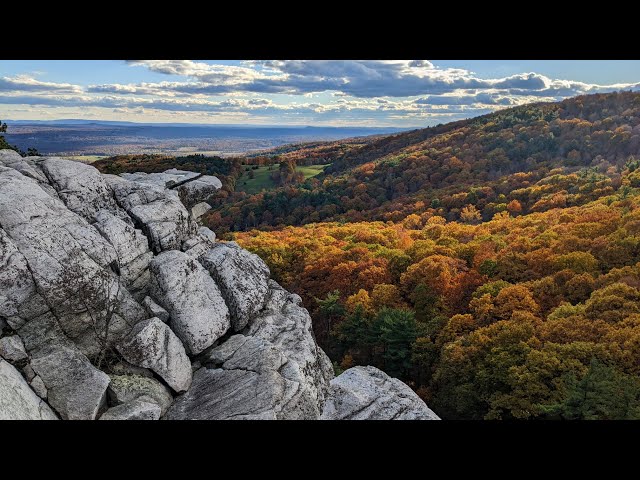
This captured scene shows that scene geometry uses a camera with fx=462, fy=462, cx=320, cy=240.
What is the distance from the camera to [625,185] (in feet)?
165

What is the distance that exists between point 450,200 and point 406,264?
36735mm

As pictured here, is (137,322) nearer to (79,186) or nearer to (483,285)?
(79,186)

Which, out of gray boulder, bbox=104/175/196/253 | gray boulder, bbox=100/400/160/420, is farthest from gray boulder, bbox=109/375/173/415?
gray boulder, bbox=104/175/196/253

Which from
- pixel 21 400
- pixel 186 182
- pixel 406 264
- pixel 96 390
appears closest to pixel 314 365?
pixel 96 390

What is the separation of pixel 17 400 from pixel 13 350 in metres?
1.43

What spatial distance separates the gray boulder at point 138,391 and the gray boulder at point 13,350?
5.68ft

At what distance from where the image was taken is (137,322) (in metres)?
11.0

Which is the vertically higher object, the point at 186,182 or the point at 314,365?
the point at 186,182

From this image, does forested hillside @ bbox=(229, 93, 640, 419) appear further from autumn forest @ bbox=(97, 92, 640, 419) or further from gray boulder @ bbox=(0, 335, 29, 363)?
gray boulder @ bbox=(0, 335, 29, 363)

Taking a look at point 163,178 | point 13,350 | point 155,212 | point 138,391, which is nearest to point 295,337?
point 138,391

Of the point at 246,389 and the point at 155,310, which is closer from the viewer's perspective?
the point at 246,389

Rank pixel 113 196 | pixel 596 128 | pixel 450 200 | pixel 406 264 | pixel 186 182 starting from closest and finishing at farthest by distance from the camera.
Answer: pixel 113 196 → pixel 186 182 → pixel 406 264 → pixel 450 200 → pixel 596 128

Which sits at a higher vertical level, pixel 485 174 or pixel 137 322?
pixel 137 322
